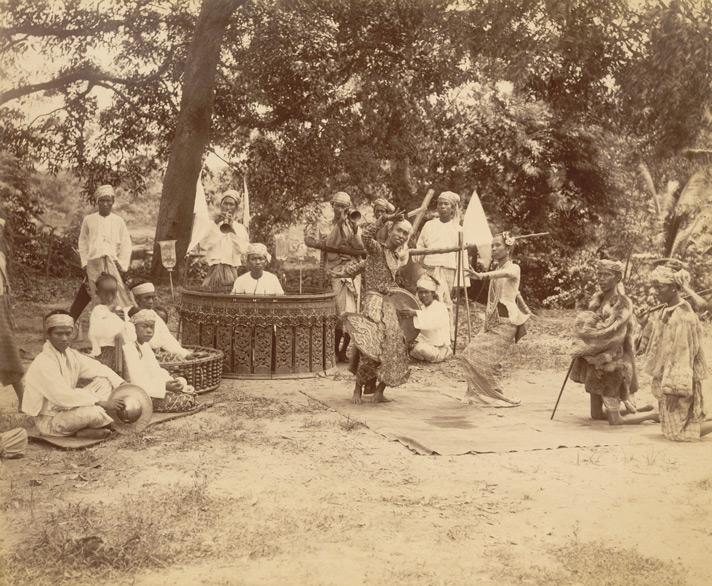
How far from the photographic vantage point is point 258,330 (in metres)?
8.53

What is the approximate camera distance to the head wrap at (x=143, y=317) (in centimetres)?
679

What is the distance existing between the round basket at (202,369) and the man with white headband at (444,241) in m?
3.13

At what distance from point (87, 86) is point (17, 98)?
6.48ft

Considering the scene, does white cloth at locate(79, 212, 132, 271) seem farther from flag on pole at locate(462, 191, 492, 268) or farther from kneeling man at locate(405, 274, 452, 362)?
flag on pole at locate(462, 191, 492, 268)

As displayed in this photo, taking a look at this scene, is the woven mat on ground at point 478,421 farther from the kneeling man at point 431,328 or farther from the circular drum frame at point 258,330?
the kneeling man at point 431,328

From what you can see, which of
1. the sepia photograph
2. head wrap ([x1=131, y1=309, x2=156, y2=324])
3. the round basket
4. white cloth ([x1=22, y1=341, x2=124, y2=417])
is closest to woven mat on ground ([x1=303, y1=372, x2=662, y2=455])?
the sepia photograph

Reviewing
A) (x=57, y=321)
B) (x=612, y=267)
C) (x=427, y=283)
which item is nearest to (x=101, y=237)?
(x=57, y=321)

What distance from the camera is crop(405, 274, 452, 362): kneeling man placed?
9492mm

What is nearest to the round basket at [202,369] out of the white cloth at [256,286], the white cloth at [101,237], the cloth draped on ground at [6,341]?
the white cloth at [256,286]

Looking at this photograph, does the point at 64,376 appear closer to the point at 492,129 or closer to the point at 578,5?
the point at 578,5

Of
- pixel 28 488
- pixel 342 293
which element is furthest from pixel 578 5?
pixel 28 488

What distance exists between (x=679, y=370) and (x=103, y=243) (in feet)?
19.6

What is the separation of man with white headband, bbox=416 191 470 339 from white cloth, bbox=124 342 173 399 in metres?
4.10

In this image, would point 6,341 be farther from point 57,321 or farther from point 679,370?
point 679,370
